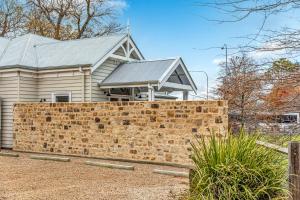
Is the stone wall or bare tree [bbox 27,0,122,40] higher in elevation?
bare tree [bbox 27,0,122,40]

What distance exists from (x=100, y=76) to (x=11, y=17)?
64.8 feet

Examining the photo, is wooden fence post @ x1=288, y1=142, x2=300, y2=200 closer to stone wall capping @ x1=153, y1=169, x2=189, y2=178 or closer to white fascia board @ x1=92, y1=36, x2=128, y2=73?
stone wall capping @ x1=153, y1=169, x2=189, y2=178

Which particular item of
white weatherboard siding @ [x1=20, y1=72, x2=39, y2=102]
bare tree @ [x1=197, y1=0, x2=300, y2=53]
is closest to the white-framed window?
white weatherboard siding @ [x1=20, y1=72, x2=39, y2=102]

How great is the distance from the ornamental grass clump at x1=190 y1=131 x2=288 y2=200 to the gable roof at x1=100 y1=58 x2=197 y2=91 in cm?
1081

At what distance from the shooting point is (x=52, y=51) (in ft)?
67.2

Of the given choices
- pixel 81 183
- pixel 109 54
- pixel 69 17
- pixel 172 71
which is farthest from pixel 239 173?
pixel 69 17

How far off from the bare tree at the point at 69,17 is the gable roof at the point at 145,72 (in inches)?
634

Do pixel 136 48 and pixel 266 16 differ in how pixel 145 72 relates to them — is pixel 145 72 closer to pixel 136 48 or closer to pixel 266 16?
pixel 136 48

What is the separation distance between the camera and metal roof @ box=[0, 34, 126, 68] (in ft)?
60.1

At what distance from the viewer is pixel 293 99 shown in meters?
3.93

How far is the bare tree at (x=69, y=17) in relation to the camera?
33.7 metres

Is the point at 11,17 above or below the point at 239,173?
above

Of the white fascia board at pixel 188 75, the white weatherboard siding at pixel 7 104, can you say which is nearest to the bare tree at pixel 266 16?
the white fascia board at pixel 188 75

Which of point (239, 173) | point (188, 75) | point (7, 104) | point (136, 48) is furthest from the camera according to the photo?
point (136, 48)
